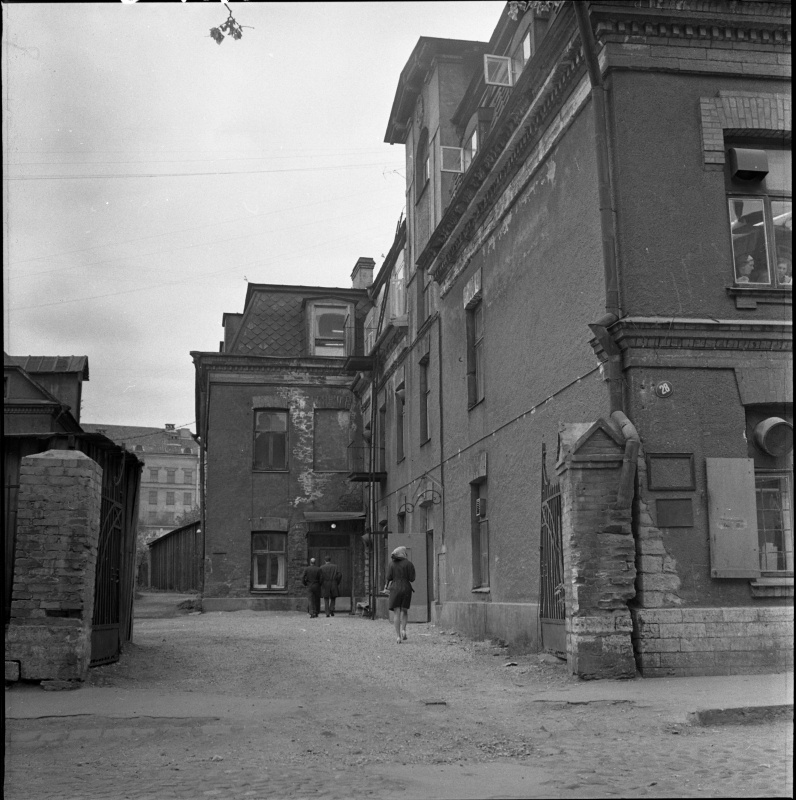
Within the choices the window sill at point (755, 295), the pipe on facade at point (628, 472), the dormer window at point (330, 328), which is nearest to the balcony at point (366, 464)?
the dormer window at point (330, 328)

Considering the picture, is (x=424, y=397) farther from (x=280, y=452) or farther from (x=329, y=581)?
(x=280, y=452)

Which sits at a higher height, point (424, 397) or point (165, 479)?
point (165, 479)

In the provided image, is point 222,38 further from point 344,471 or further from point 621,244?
point 344,471

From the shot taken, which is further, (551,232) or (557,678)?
(551,232)

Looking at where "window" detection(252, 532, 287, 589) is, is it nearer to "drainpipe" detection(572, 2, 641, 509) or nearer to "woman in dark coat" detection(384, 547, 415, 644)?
"woman in dark coat" detection(384, 547, 415, 644)

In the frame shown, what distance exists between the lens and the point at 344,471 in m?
29.4

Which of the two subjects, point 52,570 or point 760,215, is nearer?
point 52,570

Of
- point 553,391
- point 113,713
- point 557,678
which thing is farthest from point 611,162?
point 113,713

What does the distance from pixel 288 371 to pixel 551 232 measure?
17.9 metres

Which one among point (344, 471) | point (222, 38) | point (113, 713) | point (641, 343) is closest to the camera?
point (222, 38)

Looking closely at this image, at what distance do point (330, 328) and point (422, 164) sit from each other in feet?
34.5

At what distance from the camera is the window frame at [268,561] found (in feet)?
92.7

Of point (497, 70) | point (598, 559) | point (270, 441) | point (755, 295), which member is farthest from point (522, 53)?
point (270, 441)

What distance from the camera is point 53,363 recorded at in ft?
80.2
